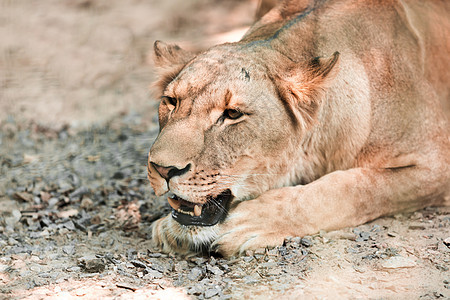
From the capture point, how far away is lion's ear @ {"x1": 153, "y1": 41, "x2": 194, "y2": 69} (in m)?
3.95

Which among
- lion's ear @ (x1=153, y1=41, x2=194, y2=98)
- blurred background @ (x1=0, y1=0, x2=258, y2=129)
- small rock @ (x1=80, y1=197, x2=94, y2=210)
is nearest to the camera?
lion's ear @ (x1=153, y1=41, x2=194, y2=98)

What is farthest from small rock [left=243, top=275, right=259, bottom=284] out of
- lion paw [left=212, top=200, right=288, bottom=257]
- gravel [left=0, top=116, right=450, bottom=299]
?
lion paw [left=212, top=200, right=288, bottom=257]

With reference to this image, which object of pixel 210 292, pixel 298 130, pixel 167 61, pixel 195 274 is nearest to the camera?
pixel 210 292

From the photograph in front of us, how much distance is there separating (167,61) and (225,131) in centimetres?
84

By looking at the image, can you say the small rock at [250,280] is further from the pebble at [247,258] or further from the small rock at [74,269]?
the small rock at [74,269]

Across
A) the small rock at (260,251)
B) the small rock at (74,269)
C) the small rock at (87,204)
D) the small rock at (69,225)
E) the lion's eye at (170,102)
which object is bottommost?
the small rock at (260,251)

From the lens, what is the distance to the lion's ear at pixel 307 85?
135 inches

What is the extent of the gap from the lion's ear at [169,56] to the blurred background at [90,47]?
233 centimetres

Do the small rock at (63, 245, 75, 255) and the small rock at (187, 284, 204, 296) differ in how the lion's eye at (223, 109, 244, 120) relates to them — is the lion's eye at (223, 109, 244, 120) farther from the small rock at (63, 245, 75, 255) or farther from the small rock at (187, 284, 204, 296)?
the small rock at (63, 245, 75, 255)

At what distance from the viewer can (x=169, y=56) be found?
3.98m

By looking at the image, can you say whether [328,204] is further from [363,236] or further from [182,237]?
[182,237]

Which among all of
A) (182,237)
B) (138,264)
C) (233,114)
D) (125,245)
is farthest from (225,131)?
(125,245)

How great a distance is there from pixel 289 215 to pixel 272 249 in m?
0.24

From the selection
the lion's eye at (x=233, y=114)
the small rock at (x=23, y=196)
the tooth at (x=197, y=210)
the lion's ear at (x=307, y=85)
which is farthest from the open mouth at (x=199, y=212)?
the small rock at (x=23, y=196)
